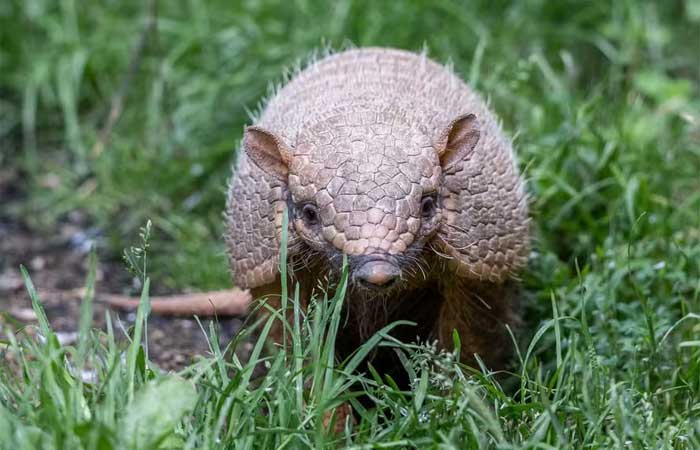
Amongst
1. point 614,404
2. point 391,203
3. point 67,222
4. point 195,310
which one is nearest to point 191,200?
point 67,222

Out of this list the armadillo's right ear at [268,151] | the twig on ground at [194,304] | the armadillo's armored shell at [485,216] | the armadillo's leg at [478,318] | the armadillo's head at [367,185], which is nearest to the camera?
the armadillo's head at [367,185]

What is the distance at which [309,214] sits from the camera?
376 cm

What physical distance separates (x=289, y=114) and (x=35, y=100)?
359 cm

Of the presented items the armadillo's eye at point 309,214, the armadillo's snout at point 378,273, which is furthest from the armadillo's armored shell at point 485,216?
the armadillo's snout at point 378,273

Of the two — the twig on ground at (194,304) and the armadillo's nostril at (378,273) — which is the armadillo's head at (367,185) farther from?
the twig on ground at (194,304)

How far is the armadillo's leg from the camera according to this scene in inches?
169

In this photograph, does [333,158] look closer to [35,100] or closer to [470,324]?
[470,324]

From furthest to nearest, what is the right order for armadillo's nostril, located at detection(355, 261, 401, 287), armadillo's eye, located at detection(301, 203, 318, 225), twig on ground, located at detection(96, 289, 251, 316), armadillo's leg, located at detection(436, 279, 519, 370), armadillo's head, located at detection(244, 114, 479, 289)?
twig on ground, located at detection(96, 289, 251, 316) → armadillo's leg, located at detection(436, 279, 519, 370) → armadillo's eye, located at detection(301, 203, 318, 225) → armadillo's head, located at detection(244, 114, 479, 289) → armadillo's nostril, located at detection(355, 261, 401, 287)

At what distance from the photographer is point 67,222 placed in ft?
22.9

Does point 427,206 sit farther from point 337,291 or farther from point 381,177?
point 337,291

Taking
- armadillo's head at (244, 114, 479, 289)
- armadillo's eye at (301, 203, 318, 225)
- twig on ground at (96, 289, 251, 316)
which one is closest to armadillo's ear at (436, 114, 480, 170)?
armadillo's head at (244, 114, 479, 289)

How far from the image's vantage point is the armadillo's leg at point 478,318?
14.1ft

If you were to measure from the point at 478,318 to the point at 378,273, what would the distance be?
1157 mm

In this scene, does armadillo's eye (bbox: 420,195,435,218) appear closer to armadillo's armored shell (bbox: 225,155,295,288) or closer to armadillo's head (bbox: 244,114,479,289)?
armadillo's head (bbox: 244,114,479,289)
